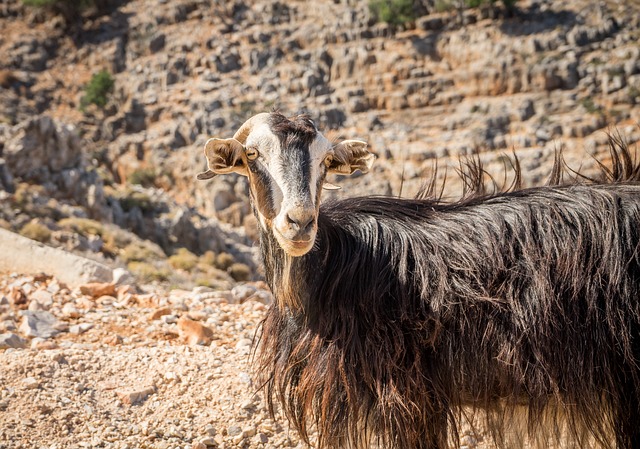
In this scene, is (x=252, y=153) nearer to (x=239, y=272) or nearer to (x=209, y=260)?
(x=209, y=260)

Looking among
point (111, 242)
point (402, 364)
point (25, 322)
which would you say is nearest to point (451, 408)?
point (402, 364)

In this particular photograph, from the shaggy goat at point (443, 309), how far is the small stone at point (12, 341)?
3.36 metres

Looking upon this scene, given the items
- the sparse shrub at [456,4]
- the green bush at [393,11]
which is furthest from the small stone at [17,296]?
the sparse shrub at [456,4]

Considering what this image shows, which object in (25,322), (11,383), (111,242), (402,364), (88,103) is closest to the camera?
(402,364)

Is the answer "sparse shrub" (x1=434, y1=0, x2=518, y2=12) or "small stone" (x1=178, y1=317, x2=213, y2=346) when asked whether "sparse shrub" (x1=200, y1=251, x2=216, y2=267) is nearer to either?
"small stone" (x1=178, y1=317, x2=213, y2=346)

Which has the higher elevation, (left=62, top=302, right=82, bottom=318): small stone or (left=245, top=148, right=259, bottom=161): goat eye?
(left=245, top=148, right=259, bottom=161): goat eye

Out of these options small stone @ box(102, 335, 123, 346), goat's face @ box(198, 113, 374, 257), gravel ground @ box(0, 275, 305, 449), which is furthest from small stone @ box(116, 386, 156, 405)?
goat's face @ box(198, 113, 374, 257)

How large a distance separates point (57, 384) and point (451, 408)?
11.7 feet

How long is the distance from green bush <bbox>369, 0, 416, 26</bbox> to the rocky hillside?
740mm

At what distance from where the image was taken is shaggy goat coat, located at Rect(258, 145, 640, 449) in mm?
3861

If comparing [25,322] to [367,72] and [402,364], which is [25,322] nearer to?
[402,364]

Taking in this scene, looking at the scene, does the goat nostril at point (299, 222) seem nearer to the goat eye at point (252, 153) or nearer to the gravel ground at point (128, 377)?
the goat eye at point (252, 153)

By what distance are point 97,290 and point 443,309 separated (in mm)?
5605

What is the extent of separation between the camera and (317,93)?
47844 mm
